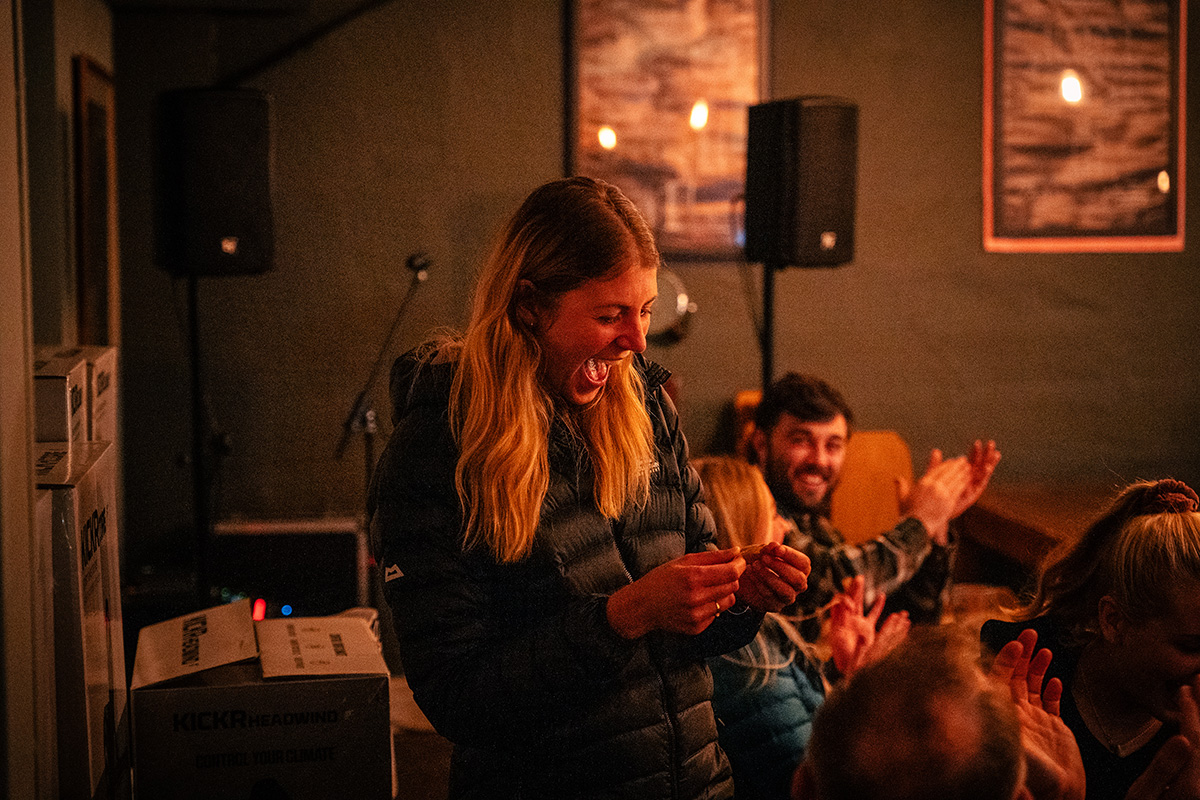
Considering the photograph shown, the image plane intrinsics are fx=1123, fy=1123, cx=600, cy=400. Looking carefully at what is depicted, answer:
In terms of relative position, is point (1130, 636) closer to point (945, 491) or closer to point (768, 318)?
point (945, 491)

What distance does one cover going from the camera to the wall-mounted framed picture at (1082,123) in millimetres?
4734

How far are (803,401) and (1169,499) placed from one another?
1247 millimetres

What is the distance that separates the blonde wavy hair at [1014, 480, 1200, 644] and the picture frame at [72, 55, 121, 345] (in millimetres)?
3053

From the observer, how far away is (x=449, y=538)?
1.36 meters

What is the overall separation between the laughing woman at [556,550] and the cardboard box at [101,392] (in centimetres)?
75

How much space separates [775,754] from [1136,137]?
390 cm

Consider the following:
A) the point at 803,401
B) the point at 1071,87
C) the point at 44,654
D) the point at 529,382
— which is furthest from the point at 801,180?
the point at 44,654

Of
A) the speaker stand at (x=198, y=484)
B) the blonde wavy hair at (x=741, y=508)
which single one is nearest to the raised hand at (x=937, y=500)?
the blonde wavy hair at (x=741, y=508)

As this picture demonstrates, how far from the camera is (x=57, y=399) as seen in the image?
173cm

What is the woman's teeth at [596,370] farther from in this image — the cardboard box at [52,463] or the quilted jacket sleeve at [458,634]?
the cardboard box at [52,463]

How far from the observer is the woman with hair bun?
5.27 feet

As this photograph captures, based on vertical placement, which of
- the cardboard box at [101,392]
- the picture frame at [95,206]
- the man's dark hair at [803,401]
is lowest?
→ the man's dark hair at [803,401]

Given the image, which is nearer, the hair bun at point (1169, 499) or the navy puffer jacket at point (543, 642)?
the navy puffer jacket at point (543, 642)

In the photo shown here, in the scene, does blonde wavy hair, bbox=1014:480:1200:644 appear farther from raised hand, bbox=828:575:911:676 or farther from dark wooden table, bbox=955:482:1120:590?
dark wooden table, bbox=955:482:1120:590
